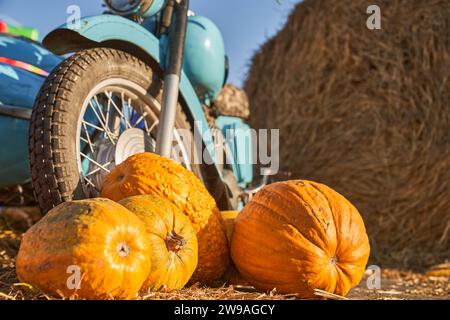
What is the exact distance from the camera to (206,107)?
3049mm

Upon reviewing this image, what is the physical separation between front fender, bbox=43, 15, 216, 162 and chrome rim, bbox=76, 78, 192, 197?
0.52 ft

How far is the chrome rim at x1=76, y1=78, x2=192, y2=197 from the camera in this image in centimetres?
204

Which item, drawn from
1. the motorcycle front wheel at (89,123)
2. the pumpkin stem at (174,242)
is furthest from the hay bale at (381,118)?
the pumpkin stem at (174,242)

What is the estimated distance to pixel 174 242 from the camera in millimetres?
1592

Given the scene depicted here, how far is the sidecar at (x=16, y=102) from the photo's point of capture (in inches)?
92.9

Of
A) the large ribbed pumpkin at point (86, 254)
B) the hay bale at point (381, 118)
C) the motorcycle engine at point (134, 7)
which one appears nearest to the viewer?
the large ribbed pumpkin at point (86, 254)

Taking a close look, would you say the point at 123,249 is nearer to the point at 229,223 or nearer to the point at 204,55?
the point at 229,223

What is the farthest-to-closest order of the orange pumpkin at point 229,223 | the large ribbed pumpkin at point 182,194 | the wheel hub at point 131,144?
1. the wheel hub at point 131,144
2. the orange pumpkin at point 229,223
3. the large ribbed pumpkin at point 182,194

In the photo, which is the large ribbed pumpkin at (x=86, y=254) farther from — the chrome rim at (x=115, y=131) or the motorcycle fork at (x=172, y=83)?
the motorcycle fork at (x=172, y=83)

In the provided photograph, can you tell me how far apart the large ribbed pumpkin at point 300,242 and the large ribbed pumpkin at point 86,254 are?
43 cm

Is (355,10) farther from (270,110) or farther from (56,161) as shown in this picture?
(56,161)

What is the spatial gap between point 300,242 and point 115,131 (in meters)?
0.98

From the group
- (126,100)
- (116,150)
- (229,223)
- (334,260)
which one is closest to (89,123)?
(116,150)

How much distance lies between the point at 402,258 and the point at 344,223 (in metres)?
2.33
